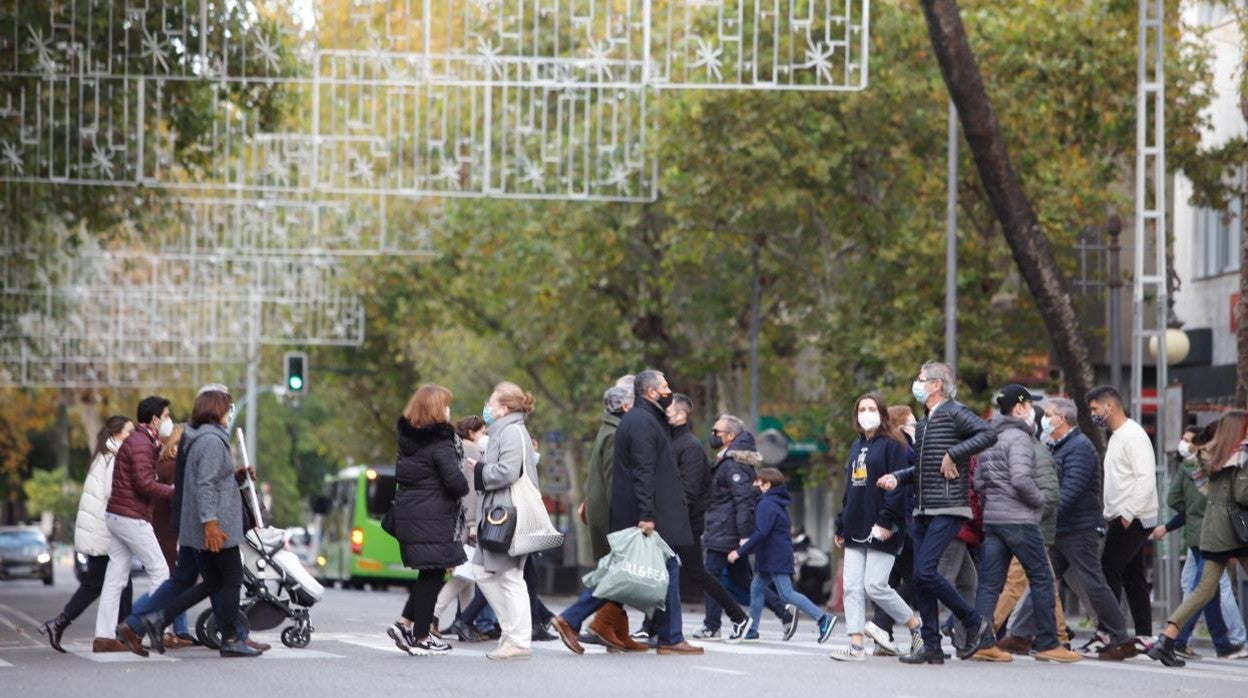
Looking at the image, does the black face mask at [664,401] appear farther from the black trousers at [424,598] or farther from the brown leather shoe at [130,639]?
the brown leather shoe at [130,639]

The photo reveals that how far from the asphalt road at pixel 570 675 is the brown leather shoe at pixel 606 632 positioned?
4.4 inches

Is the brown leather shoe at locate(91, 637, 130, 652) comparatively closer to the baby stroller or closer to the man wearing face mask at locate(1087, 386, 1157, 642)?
the baby stroller

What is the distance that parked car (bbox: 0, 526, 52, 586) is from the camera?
179 feet

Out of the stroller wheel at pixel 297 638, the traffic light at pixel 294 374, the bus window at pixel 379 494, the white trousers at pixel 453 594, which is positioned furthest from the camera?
the bus window at pixel 379 494

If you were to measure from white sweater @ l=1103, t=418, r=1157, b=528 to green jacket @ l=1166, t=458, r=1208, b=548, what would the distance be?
126 cm

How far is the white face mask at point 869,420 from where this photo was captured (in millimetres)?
16078

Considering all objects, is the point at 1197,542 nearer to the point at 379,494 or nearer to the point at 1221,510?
the point at 1221,510

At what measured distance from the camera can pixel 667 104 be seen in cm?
3741

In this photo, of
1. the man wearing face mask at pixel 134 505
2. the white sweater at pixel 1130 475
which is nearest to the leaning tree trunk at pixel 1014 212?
the white sweater at pixel 1130 475

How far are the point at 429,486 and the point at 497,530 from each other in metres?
0.50


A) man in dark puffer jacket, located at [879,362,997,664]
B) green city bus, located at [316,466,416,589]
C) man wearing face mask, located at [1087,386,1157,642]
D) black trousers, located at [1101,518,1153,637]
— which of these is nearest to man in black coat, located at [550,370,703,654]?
man in dark puffer jacket, located at [879,362,997,664]

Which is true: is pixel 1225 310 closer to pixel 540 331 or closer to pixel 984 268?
pixel 984 268

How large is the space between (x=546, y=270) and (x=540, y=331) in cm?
487

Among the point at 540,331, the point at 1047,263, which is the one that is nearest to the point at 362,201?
the point at 540,331
